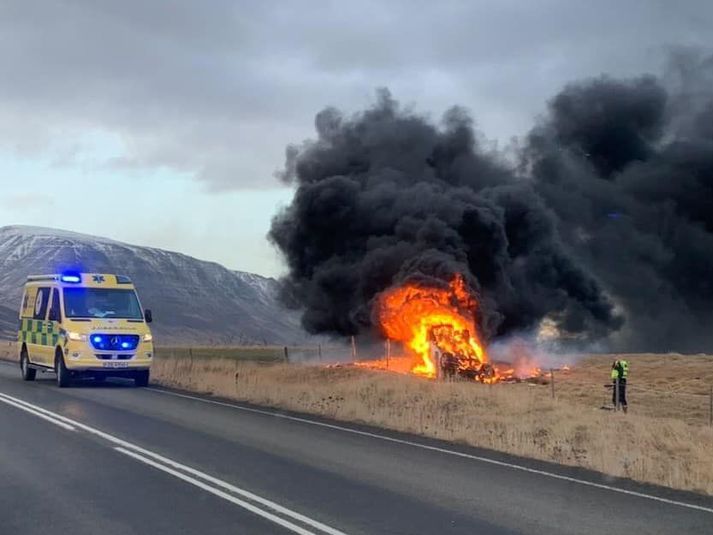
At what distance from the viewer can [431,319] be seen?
31578 mm

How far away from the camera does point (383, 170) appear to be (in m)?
40.3

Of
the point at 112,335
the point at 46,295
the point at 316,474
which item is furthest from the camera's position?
the point at 46,295

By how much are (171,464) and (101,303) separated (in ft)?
38.9

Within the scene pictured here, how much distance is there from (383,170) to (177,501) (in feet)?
110

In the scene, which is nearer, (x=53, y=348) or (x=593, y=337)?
(x=53, y=348)

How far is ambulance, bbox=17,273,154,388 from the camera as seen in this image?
64.0 feet

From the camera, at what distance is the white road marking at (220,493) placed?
663 cm

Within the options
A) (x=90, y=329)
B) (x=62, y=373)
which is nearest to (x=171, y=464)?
(x=90, y=329)

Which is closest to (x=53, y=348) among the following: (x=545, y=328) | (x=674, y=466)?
(x=674, y=466)

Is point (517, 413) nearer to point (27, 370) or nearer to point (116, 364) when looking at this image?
point (116, 364)

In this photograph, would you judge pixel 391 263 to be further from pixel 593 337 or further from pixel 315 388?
pixel 593 337

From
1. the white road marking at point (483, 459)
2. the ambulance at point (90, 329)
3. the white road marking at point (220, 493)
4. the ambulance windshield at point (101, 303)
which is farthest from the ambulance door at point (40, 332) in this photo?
the white road marking at point (220, 493)

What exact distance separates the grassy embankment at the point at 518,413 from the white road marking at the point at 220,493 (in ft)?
15.0

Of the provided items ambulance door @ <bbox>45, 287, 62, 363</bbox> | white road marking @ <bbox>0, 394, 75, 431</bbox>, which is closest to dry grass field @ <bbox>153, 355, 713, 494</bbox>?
ambulance door @ <bbox>45, 287, 62, 363</bbox>
